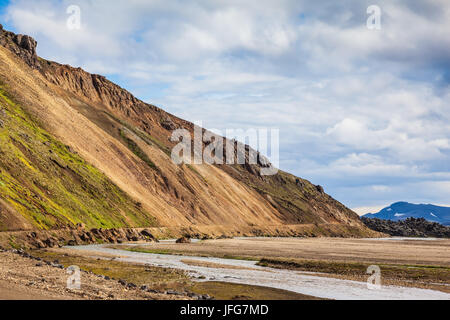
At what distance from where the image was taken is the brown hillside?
6806cm

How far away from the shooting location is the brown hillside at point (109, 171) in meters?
68.1

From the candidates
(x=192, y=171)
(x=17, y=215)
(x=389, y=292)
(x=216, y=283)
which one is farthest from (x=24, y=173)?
(x=192, y=171)

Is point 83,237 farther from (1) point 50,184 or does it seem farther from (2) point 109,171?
(2) point 109,171

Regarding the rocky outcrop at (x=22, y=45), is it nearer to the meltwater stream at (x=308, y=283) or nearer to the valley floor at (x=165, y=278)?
the valley floor at (x=165, y=278)

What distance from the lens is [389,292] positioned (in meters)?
27.5

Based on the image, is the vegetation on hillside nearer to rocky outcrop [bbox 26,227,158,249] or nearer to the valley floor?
rocky outcrop [bbox 26,227,158,249]

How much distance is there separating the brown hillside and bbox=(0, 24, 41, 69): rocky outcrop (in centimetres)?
33

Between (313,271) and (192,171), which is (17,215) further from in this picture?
(192,171)

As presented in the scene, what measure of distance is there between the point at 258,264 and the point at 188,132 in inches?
5083

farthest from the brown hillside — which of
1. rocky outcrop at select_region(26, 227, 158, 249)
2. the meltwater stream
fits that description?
the meltwater stream

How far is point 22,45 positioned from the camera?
120 metres

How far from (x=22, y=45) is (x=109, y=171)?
2056 inches

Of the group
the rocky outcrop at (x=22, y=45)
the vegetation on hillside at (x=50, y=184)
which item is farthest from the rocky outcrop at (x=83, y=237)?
the rocky outcrop at (x=22, y=45)

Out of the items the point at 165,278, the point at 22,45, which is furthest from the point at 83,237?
the point at 22,45
